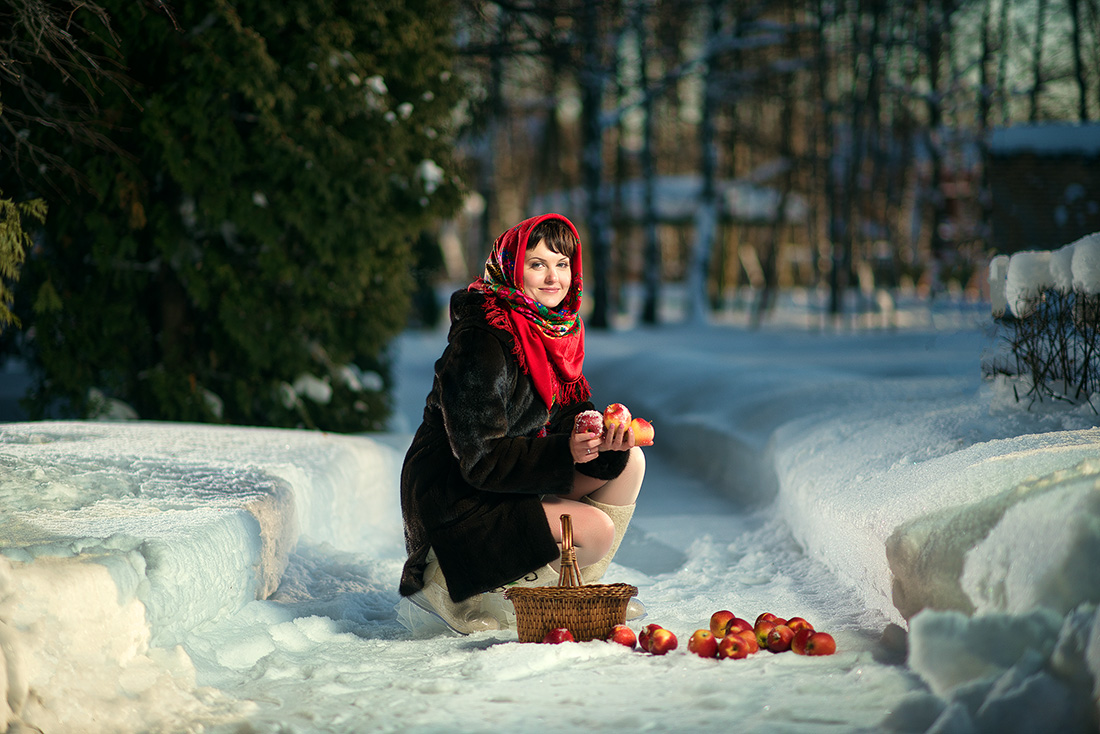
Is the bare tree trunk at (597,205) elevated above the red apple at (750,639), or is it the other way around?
the bare tree trunk at (597,205)

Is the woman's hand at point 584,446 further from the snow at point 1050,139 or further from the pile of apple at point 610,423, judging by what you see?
the snow at point 1050,139

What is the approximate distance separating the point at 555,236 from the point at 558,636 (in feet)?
4.51

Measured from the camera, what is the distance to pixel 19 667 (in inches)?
96.9

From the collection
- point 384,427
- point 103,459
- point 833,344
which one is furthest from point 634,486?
point 833,344

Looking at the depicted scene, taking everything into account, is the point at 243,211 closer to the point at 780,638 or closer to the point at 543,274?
the point at 543,274

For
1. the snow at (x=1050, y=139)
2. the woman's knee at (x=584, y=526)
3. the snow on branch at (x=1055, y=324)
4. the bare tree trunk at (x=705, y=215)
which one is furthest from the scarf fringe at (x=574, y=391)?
the bare tree trunk at (x=705, y=215)

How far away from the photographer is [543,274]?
133 inches

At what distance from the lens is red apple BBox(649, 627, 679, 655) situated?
3084mm

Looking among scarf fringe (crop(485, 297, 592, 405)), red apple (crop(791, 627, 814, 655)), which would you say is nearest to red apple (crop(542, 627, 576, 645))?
red apple (crop(791, 627, 814, 655))

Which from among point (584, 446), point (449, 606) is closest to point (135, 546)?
point (449, 606)

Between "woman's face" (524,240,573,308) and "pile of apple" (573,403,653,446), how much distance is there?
508mm

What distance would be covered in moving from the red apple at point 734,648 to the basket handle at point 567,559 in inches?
20.0

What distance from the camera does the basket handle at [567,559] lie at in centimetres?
320

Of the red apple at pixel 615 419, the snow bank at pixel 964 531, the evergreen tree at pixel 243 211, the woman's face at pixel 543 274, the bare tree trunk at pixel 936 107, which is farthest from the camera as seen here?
the bare tree trunk at pixel 936 107
